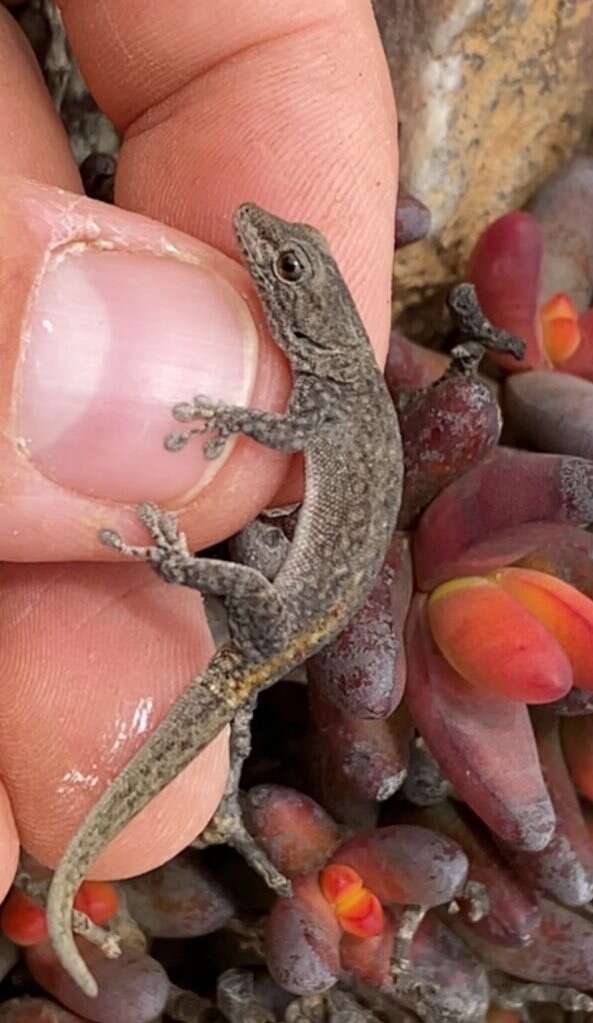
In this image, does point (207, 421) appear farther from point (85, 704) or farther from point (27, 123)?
point (27, 123)

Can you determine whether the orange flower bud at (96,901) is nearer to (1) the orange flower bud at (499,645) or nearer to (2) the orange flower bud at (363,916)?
(2) the orange flower bud at (363,916)

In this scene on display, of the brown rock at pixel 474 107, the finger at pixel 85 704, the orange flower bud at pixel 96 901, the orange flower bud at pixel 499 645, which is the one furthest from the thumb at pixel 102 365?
the brown rock at pixel 474 107

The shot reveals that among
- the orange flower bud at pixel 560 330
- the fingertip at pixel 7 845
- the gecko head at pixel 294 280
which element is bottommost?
the fingertip at pixel 7 845

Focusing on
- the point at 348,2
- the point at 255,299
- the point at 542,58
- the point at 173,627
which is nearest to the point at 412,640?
the point at 173,627

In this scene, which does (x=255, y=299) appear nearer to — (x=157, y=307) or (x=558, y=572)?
(x=157, y=307)

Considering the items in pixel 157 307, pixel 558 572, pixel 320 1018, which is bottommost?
pixel 320 1018

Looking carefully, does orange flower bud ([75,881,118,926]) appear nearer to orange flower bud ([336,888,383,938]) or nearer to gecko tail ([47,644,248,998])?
gecko tail ([47,644,248,998])
